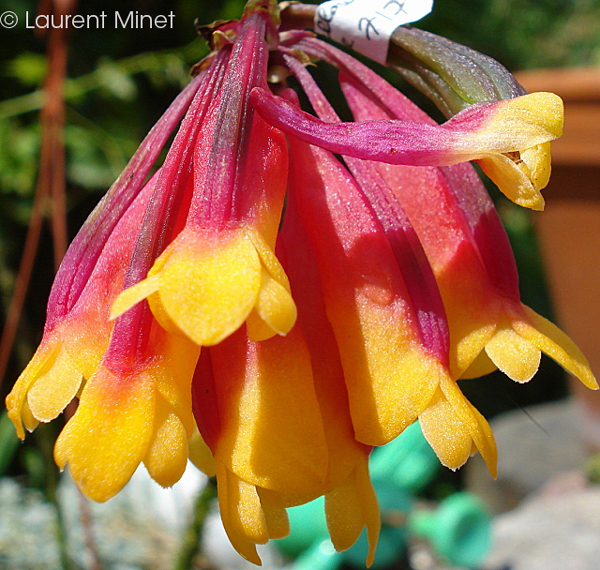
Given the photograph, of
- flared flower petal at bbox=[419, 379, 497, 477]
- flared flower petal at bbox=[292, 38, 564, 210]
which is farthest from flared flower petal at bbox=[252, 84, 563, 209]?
flared flower petal at bbox=[419, 379, 497, 477]

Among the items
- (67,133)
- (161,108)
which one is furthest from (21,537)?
(161,108)

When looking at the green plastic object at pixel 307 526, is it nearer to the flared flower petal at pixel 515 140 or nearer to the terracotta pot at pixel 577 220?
the terracotta pot at pixel 577 220

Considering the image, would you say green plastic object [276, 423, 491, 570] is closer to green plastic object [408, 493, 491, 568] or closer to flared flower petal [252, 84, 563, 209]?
green plastic object [408, 493, 491, 568]

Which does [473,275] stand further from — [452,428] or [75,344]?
[75,344]

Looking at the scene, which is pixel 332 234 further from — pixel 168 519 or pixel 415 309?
pixel 168 519

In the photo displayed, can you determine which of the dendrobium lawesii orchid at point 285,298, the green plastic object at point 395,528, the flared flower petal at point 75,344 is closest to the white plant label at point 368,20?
the dendrobium lawesii orchid at point 285,298

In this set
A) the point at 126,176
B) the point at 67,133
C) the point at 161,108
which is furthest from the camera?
the point at 161,108
